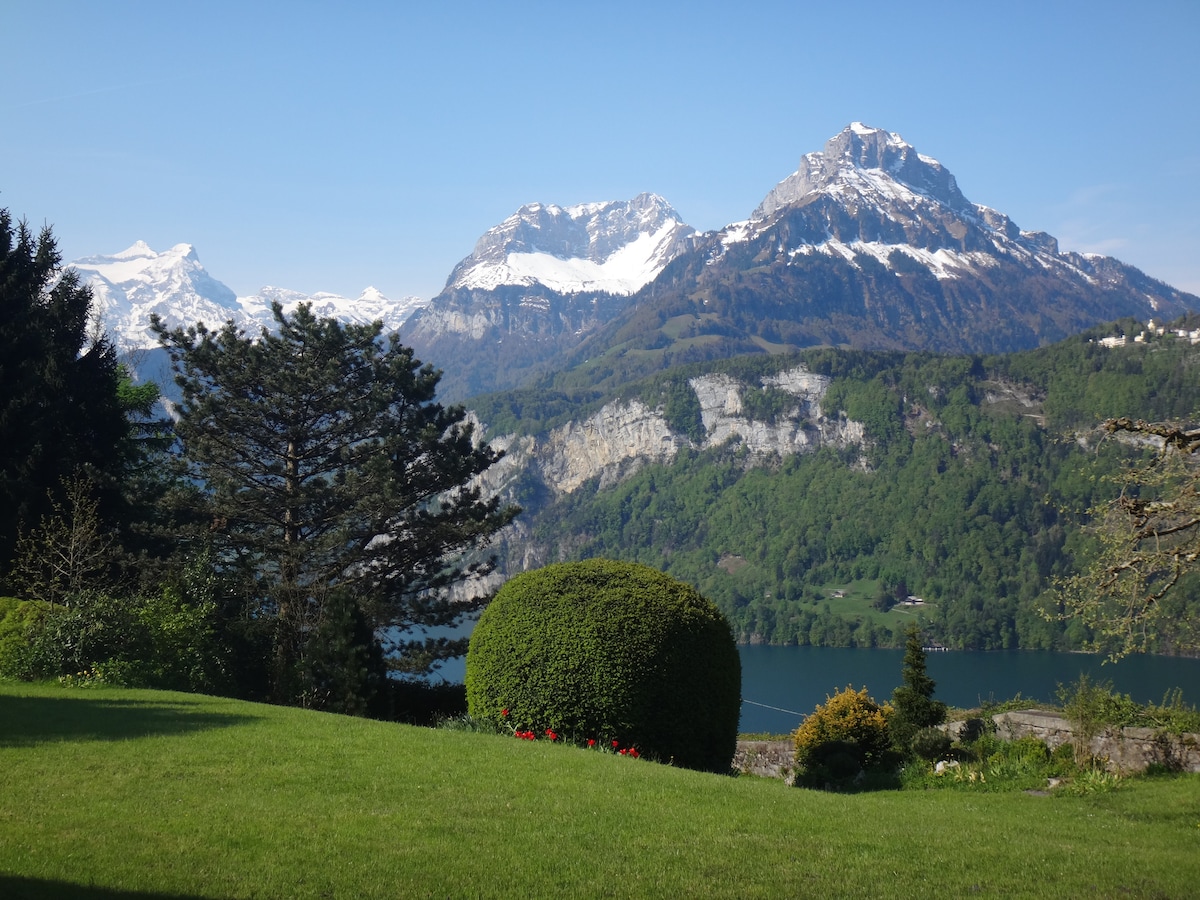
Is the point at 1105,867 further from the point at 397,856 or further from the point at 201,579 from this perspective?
the point at 201,579

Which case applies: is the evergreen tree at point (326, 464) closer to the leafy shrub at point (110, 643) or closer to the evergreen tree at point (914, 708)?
the leafy shrub at point (110, 643)

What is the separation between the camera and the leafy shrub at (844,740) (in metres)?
16.2

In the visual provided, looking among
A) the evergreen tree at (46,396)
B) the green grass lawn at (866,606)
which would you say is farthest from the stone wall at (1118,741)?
the green grass lawn at (866,606)

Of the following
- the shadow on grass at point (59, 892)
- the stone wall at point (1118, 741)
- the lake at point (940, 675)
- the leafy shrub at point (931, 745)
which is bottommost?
the lake at point (940, 675)

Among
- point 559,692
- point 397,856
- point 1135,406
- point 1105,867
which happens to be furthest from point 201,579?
point 1135,406

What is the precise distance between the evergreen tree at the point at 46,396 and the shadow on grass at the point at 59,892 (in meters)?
18.7

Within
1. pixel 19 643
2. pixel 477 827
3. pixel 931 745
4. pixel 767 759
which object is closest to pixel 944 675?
pixel 767 759

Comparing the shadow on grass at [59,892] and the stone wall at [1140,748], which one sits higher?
the stone wall at [1140,748]

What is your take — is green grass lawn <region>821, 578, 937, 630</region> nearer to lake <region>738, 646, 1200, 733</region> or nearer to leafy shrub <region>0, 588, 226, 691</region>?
lake <region>738, 646, 1200, 733</region>

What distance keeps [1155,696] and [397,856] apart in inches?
3223

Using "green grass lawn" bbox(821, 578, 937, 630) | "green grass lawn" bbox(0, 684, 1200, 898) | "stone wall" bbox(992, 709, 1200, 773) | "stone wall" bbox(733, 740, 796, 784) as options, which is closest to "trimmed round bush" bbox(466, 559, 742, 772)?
"green grass lawn" bbox(0, 684, 1200, 898)

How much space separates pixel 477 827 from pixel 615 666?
5.89 metres

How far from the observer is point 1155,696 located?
75125mm

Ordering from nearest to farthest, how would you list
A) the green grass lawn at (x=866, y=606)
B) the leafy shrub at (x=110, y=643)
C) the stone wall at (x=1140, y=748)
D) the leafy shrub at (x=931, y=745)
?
the stone wall at (x=1140, y=748)
the leafy shrub at (x=931, y=745)
the leafy shrub at (x=110, y=643)
the green grass lawn at (x=866, y=606)
